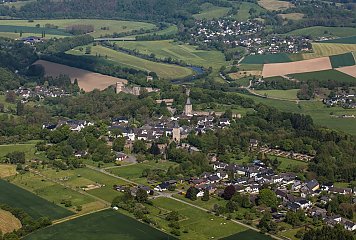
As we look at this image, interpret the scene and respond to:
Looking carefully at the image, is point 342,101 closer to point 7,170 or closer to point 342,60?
point 342,60

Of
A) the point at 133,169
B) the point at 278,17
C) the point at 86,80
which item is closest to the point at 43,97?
the point at 86,80

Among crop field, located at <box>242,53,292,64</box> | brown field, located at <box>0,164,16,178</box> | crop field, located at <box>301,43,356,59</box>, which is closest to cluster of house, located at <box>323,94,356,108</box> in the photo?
crop field, located at <box>242,53,292,64</box>

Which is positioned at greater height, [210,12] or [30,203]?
[30,203]

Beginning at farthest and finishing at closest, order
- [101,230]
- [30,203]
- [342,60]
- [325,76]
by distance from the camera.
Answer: [342,60]
[325,76]
[30,203]
[101,230]

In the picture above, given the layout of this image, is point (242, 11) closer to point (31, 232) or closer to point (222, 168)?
point (222, 168)

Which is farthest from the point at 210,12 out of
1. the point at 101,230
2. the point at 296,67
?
the point at 101,230
